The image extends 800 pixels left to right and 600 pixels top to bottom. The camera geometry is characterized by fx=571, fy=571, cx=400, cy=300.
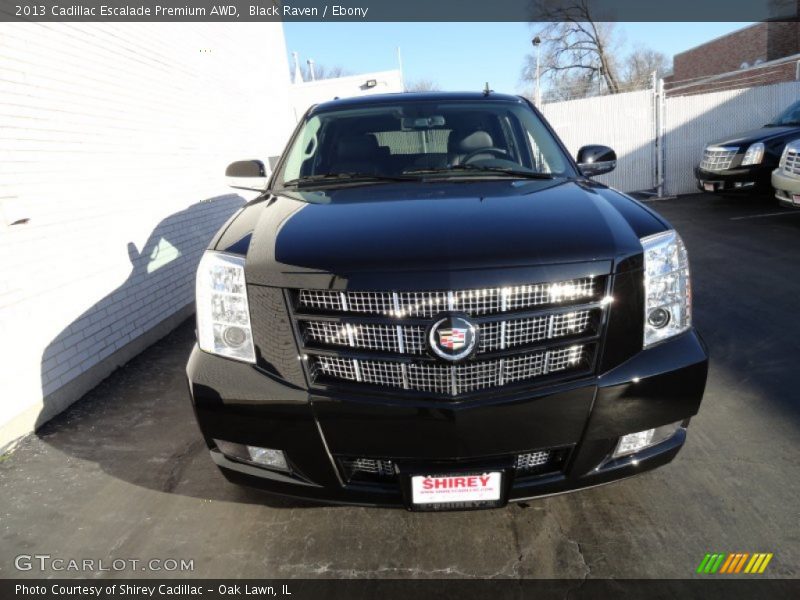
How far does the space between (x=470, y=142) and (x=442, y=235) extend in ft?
4.97

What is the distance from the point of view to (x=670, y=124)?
12.3 meters

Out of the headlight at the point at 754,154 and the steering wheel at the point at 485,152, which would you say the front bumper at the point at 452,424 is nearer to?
the steering wheel at the point at 485,152

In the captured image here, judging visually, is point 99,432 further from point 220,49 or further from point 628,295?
point 220,49

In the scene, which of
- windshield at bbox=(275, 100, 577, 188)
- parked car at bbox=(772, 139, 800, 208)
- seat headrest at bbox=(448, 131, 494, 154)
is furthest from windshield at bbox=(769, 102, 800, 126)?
seat headrest at bbox=(448, 131, 494, 154)

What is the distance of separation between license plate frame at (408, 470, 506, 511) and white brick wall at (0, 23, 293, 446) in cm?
268

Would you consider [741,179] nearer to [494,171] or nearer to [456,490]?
[494,171]

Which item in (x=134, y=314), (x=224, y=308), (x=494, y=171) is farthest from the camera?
(x=134, y=314)

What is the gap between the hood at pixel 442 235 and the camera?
2008 mm

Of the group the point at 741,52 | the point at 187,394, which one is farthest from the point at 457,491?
the point at 741,52

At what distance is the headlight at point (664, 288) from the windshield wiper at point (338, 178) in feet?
4.31

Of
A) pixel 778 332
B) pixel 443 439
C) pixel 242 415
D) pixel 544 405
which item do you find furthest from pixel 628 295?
pixel 778 332

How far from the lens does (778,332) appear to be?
4.30 m

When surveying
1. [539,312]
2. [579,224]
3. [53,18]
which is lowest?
[539,312]

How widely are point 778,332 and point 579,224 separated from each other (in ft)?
10.00
